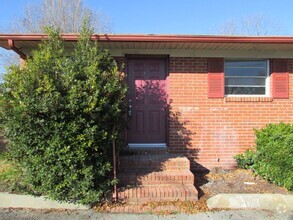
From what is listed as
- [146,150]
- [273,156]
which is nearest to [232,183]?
[273,156]

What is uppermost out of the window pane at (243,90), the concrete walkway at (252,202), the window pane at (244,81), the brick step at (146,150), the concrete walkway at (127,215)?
the window pane at (244,81)

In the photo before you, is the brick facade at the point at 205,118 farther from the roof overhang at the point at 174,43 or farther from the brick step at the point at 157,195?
the brick step at the point at 157,195

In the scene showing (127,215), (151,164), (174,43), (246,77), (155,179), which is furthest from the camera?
(246,77)

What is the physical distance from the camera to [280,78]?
7.32 m

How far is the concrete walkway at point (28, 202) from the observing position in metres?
5.17

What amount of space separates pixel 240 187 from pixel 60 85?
388 centimetres

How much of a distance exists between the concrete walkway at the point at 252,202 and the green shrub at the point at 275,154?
53cm

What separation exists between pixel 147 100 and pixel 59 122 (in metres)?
2.75

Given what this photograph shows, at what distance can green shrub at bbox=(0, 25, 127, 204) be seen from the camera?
4.85m

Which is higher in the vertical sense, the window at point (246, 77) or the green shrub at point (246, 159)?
the window at point (246, 77)

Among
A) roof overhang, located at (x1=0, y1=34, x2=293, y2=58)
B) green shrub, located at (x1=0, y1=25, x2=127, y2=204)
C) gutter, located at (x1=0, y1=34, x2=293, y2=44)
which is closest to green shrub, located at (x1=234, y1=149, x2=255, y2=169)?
roof overhang, located at (x1=0, y1=34, x2=293, y2=58)

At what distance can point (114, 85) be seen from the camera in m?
5.25

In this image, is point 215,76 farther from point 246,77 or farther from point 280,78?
point 280,78

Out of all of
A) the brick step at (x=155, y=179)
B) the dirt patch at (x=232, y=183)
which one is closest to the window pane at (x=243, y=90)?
the dirt patch at (x=232, y=183)
